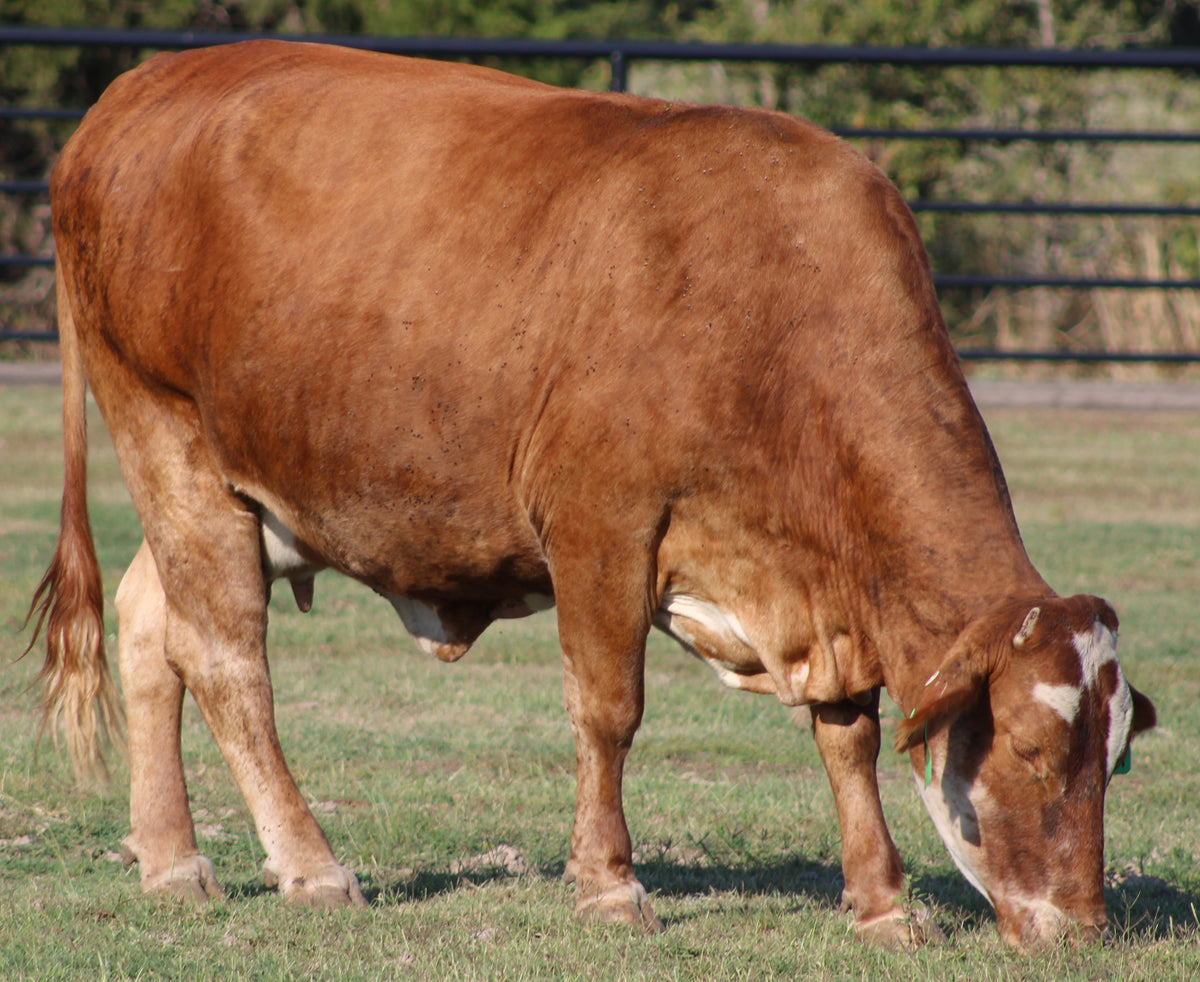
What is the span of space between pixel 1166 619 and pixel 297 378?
4399 millimetres

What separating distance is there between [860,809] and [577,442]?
41.1 inches

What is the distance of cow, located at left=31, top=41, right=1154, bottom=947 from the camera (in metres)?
3.12

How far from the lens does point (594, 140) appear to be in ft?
11.7

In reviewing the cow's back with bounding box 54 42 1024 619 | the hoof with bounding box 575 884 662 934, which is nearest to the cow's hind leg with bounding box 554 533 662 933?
the hoof with bounding box 575 884 662 934

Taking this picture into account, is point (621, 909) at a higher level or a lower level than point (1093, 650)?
lower

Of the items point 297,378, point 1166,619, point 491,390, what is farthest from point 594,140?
point 1166,619

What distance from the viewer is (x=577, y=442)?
3.30m

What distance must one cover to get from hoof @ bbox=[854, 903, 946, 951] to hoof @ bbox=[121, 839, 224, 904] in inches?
56.9

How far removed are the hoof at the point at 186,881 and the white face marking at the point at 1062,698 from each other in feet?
6.20

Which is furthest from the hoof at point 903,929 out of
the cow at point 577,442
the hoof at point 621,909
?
the hoof at point 621,909

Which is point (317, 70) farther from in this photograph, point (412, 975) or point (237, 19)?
point (237, 19)

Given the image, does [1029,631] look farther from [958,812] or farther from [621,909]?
[621,909]

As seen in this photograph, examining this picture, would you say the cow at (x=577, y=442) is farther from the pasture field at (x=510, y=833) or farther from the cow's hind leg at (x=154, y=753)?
the pasture field at (x=510, y=833)

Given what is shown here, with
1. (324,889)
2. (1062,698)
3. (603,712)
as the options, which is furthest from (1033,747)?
(324,889)
